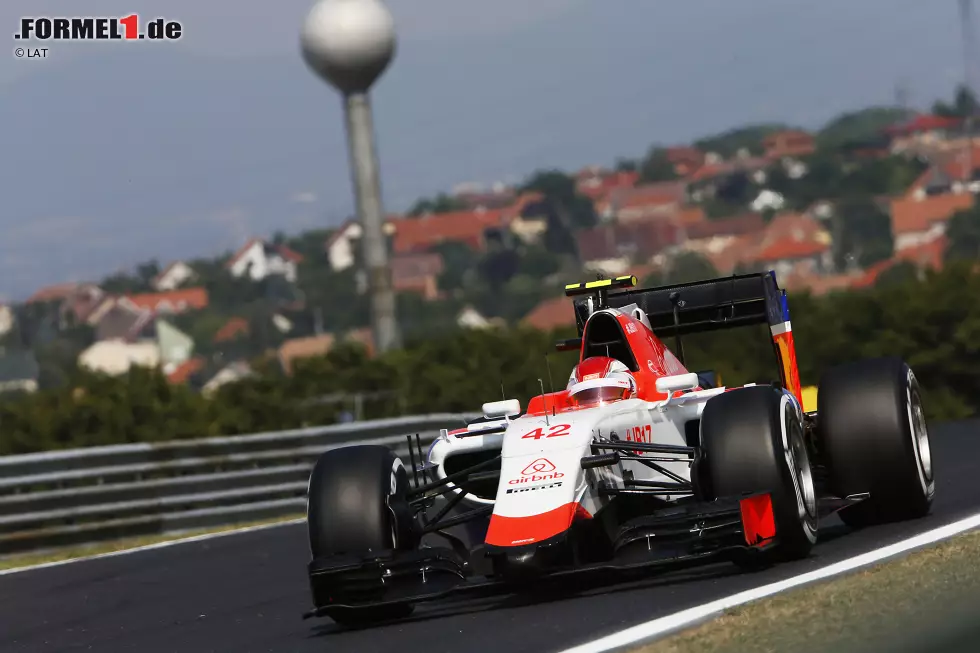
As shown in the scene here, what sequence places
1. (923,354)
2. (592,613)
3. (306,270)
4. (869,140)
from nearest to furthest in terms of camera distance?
1. (592,613)
2. (923,354)
3. (869,140)
4. (306,270)

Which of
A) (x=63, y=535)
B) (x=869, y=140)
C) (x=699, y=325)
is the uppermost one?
(x=869, y=140)

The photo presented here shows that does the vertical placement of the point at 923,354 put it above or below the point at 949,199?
below

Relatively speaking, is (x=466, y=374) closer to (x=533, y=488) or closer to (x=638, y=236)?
(x=638, y=236)

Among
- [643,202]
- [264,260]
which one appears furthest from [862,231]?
[264,260]

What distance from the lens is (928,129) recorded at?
6309 cm

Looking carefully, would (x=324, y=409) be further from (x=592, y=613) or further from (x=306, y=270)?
(x=306, y=270)

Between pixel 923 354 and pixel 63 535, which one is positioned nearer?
pixel 63 535

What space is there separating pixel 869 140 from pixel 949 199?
761cm

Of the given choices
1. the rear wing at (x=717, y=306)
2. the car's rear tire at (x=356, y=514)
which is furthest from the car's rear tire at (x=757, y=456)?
the rear wing at (x=717, y=306)

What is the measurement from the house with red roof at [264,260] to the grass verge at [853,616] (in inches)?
1943

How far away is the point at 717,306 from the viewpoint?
11047 millimetres

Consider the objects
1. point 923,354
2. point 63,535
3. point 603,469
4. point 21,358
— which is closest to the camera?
point 603,469

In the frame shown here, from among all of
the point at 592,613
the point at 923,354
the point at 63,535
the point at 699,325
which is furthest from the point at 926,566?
the point at 923,354

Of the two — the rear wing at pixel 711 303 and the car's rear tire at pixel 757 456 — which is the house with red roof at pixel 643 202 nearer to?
the rear wing at pixel 711 303
